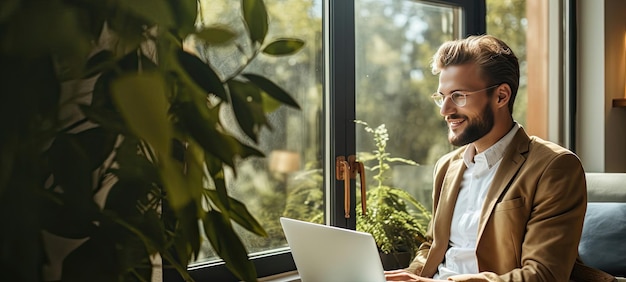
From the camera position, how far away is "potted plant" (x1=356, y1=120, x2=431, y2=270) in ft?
9.82

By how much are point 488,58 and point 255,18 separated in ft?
6.85

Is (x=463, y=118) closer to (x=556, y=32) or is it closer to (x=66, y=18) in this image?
(x=556, y=32)

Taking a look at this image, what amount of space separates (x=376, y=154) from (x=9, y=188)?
275cm

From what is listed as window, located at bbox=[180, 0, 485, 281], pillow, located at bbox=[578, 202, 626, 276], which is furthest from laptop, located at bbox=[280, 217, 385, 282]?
pillow, located at bbox=[578, 202, 626, 276]

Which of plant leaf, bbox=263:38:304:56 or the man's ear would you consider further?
the man's ear

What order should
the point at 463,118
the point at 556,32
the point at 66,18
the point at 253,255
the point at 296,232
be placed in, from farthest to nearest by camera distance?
the point at 556,32, the point at 253,255, the point at 463,118, the point at 296,232, the point at 66,18

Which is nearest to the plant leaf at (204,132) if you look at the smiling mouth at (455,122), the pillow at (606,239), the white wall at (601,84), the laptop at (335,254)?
the laptop at (335,254)

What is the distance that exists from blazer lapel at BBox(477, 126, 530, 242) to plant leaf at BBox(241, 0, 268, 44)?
1959 mm

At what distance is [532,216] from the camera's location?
2.28 meters

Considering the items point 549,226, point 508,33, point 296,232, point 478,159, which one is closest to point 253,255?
point 296,232

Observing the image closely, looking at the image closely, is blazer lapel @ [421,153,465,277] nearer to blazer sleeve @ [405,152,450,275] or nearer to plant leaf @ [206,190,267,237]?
blazer sleeve @ [405,152,450,275]

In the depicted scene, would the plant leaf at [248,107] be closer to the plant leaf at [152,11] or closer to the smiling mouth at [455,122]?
the plant leaf at [152,11]

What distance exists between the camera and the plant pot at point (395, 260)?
2990 mm

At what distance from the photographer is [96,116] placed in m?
0.45
